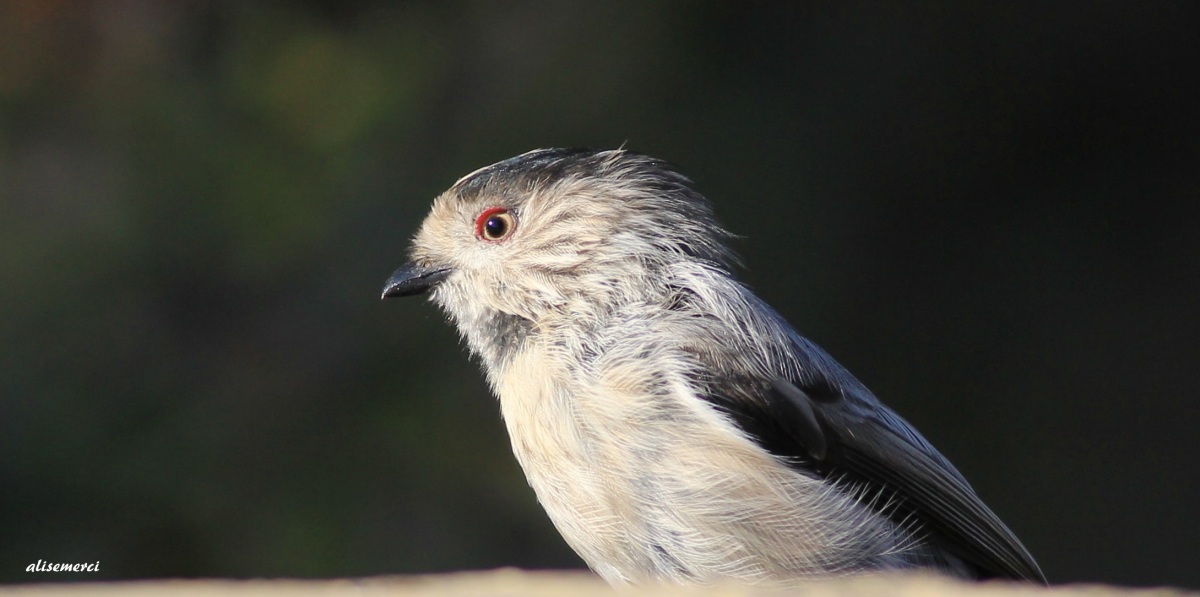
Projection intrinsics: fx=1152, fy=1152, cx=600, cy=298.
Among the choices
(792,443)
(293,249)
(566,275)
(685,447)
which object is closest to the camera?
(685,447)

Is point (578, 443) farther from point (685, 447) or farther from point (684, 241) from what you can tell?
point (684, 241)

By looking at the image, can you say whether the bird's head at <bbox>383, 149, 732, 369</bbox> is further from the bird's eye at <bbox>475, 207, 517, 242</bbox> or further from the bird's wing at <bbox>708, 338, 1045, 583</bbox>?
the bird's wing at <bbox>708, 338, 1045, 583</bbox>

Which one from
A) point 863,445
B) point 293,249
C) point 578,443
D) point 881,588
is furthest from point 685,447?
point 293,249

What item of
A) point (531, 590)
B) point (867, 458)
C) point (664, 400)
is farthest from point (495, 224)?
point (531, 590)

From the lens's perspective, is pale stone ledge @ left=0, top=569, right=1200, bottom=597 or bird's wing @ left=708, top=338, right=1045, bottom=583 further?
bird's wing @ left=708, top=338, right=1045, bottom=583

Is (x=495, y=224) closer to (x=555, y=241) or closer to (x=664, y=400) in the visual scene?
(x=555, y=241)

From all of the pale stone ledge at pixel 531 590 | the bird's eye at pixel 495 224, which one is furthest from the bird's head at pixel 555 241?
the pale stone ledge at pixel 531 590

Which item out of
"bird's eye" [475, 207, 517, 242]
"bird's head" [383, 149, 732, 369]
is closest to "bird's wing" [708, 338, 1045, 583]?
"bird's head" [383, 149, 732, 369]

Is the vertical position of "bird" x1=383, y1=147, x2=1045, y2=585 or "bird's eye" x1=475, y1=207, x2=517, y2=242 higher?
"bird's eye" x1=475, y1=207, x2=517, y2=242
